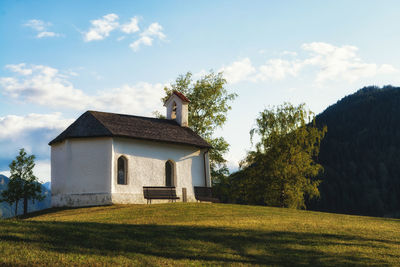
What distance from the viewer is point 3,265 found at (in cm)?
870

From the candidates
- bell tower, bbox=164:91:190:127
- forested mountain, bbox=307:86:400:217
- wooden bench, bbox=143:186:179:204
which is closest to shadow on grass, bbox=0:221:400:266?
wooden bench, bbox=143:186:179:204

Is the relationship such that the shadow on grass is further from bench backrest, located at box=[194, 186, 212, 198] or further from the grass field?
bench backrest, located at box=[194, 186, 212, 198]

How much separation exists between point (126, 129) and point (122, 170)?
2937mm

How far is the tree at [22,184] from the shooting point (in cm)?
4028

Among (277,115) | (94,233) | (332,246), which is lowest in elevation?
(332,246)

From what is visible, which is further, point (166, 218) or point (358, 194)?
point (358, 194)

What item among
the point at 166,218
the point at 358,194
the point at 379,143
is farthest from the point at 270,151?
the point at 379,143

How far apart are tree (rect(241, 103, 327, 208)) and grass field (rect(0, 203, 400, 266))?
2117cm

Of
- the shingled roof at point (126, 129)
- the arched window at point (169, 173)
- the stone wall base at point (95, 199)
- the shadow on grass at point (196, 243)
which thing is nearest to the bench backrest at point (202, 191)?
the arched window at point (169, 173)

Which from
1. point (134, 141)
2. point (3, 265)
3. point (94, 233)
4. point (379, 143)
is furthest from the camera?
point (379, 143)

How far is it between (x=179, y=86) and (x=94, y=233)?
33238mm

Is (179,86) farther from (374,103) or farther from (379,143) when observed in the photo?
(374,103)

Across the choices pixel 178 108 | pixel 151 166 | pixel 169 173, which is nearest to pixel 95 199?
pixel 151 166

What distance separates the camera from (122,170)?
2820 cm
